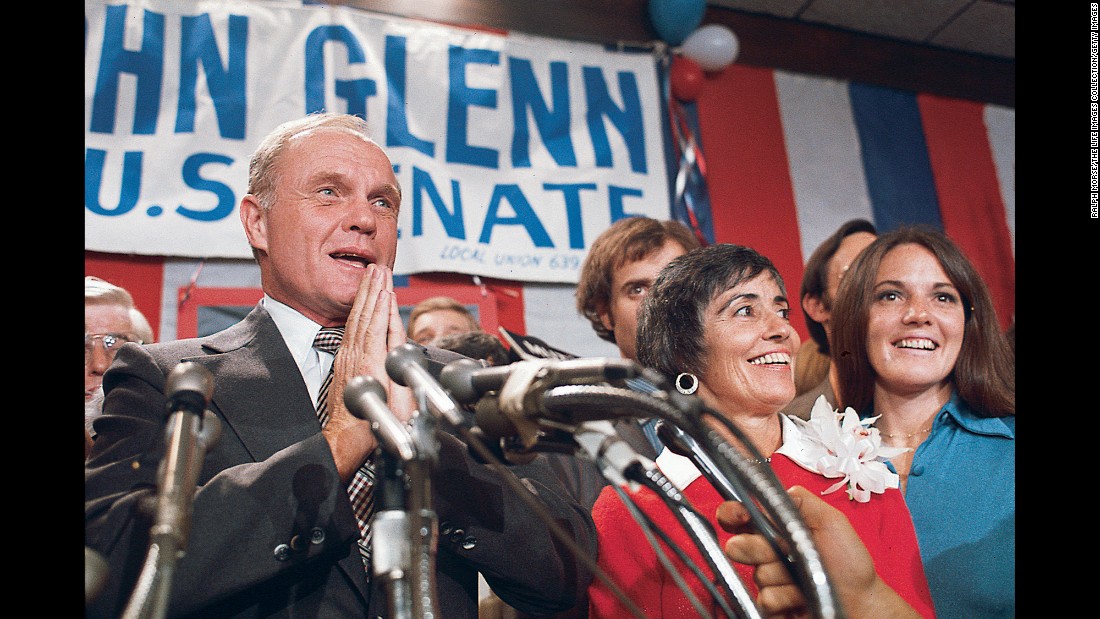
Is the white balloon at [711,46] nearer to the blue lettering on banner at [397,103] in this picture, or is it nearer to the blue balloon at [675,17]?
the blue balloon at [675,17]

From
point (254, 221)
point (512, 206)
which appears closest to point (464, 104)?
point (512, 206)

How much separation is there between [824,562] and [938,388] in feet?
3.49

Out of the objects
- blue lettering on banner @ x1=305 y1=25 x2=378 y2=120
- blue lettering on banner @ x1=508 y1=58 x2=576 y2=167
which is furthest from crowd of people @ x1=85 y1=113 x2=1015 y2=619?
blue lettering on banner @ x1=508 y1=58 x2=576 y2=167

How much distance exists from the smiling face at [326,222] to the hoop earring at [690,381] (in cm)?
63

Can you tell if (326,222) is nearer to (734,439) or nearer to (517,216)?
(734,439)

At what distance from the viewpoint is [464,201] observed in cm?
339

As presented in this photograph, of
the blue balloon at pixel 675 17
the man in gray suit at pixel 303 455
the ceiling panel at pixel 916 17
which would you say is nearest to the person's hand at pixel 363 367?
the man in gray suit at pixel 303 455

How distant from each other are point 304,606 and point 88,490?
0.30m

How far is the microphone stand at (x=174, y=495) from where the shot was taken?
0.78 metres

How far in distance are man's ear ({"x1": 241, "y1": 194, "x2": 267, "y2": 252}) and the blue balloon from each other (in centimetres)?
271

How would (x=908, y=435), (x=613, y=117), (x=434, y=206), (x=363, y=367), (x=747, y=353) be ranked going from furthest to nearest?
(x=613, y=117) → (x=434, y=206) → (x=908, y=435) → (x=747, y=353) → (x=363, y=367)

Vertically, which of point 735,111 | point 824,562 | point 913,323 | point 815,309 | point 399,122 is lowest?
point 824,562

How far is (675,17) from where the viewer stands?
3.80 m
